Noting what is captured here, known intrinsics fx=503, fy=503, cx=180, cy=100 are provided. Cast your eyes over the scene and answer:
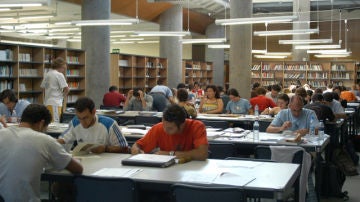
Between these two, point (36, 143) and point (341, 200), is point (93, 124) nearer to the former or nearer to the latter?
point (36, 143)

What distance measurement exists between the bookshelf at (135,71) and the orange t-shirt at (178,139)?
10.7 m

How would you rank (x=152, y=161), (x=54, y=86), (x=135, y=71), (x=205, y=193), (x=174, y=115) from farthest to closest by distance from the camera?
(x=135, y=71), (x=54, y=86), (x=174, y=115), (x=152, y=161), (x=205, y=193)

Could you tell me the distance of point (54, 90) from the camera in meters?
8.73

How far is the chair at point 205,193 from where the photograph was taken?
2844 millimetres

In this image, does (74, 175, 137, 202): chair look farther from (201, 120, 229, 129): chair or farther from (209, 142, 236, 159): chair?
(201, 120, 229, 129): chair

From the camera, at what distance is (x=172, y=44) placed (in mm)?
18188

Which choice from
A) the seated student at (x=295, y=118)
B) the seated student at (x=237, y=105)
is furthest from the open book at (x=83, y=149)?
the seated student at (x=237, y=105)

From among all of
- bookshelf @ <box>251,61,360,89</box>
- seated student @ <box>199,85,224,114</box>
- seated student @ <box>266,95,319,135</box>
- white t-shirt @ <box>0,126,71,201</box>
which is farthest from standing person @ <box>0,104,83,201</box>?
bookshelf @ <box>251,61,360,89</box>

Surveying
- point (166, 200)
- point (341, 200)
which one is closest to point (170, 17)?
point (341, 200)

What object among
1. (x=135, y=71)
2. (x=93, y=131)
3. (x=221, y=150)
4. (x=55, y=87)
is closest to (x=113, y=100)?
(x=55, y=87)

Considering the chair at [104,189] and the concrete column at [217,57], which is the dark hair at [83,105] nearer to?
the chair at [104,189]

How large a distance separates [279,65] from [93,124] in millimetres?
17920

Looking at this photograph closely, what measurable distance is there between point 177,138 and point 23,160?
4.77 feet

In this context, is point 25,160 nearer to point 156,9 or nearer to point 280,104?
point 280,104
